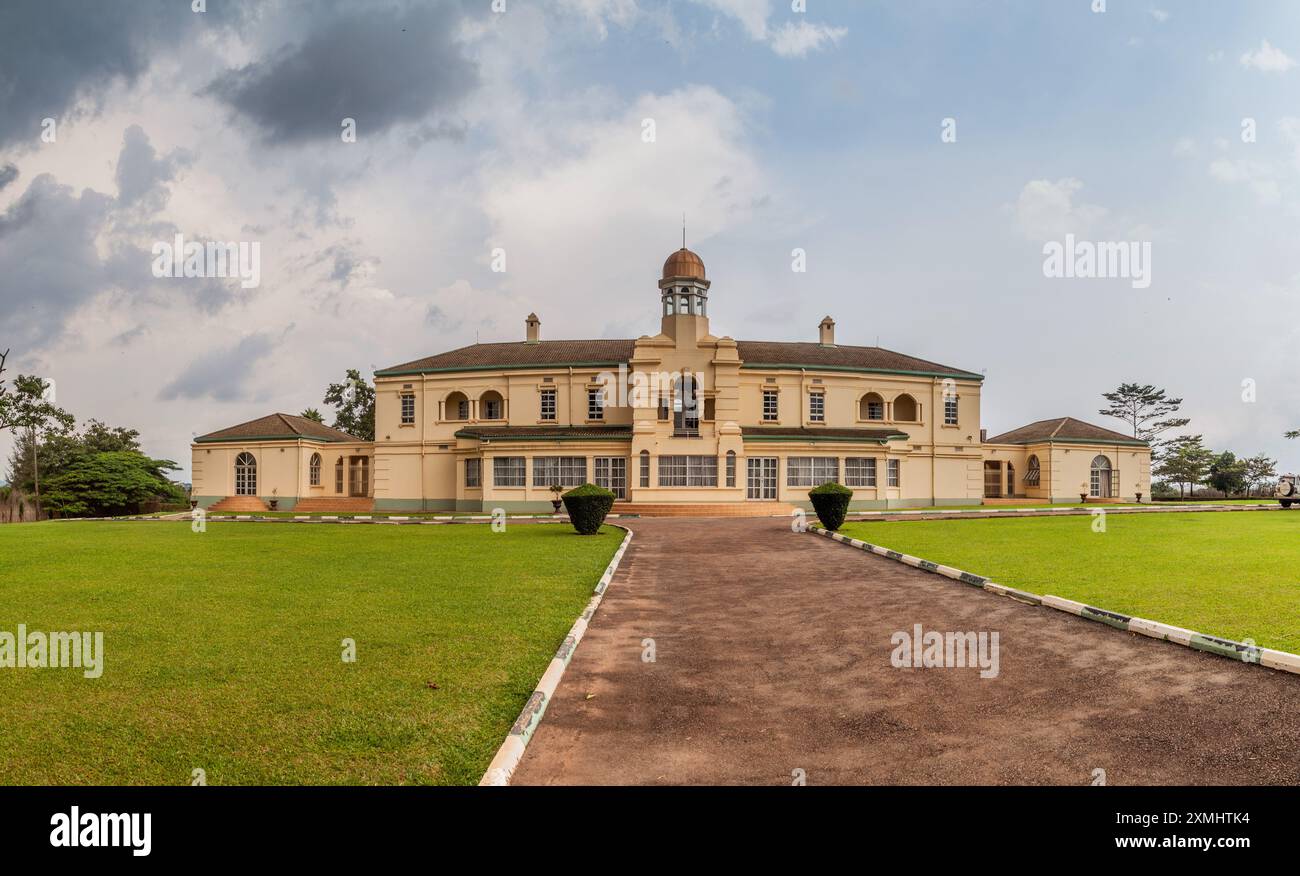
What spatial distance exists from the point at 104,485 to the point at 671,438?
113 feet

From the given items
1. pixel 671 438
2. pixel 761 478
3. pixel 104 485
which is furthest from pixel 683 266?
pixel 104 485

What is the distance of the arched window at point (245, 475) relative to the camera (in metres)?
43.3

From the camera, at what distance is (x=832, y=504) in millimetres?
21609

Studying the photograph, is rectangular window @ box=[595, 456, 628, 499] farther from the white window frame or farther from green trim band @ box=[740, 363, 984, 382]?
the white window frame

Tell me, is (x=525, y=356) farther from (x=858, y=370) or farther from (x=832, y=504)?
(x=832, y=504)

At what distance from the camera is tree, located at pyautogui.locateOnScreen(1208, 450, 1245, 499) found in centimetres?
5453

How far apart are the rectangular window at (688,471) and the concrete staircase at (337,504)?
18108mm

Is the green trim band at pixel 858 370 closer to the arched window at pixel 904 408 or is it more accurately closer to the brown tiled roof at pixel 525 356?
the arched window at pixel 904 408

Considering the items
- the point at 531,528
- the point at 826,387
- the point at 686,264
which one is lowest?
the point at 531,528

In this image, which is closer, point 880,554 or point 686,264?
point 880,554
